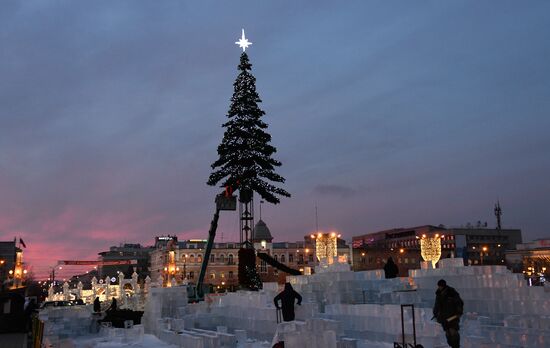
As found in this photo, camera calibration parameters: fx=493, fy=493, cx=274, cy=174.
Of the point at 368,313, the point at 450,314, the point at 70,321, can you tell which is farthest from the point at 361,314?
the point at 70,321

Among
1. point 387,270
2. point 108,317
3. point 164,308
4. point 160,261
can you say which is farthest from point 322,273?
point 160,261

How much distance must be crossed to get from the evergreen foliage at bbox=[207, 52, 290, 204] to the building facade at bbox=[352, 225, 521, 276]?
6559 cm

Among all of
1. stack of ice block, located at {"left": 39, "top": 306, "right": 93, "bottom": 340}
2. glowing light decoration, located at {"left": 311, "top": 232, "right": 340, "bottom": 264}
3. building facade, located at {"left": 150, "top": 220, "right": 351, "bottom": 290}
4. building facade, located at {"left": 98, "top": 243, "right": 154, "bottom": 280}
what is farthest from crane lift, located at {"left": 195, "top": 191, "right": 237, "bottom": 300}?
building facade, located at {"left": 98, "top": 243, "right": 154, "bottom": 280}

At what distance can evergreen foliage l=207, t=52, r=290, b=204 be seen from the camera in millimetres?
34719

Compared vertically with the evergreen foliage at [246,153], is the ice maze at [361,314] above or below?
below

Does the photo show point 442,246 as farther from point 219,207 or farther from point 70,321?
point 70,321

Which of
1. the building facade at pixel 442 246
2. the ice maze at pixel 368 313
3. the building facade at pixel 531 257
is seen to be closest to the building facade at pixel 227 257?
the building facade at pixel 442 246

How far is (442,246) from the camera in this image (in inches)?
4496

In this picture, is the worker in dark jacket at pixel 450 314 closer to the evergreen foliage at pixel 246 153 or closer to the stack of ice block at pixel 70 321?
the stack of ice block at pixel 70 321

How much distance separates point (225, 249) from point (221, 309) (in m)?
78.8

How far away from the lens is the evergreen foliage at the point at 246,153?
34719mm

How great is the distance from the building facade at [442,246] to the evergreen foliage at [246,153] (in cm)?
6559

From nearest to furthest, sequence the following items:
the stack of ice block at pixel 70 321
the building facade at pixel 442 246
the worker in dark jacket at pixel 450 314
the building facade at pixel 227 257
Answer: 1. the worker in dark jacket at pixel 450 314
2. the stack of ice block at pixel 70 321
3. the building facade at pixel 227 257
4. the building facade at pixel 442 246

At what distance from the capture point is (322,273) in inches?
750
